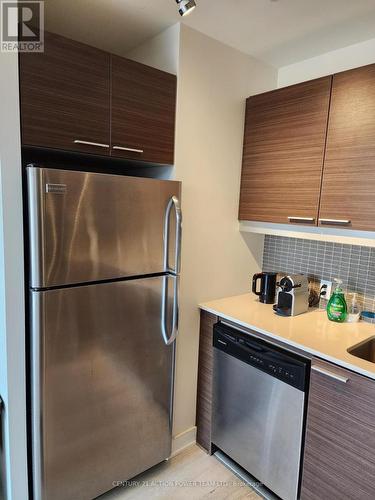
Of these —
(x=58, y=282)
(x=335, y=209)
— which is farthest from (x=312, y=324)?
(x=58, y=282)

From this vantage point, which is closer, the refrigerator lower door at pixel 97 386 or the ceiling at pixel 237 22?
the refrigerator lower door at pixel 97 386

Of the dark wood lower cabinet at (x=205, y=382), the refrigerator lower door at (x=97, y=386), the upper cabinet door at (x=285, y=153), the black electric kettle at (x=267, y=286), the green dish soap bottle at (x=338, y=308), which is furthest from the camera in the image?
the black electric kettle at (x=267, y=286)

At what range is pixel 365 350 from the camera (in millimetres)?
1671

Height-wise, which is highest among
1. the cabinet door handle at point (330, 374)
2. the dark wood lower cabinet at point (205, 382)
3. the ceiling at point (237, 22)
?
the ceiling at point (237, 22)

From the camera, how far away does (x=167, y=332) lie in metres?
1.76

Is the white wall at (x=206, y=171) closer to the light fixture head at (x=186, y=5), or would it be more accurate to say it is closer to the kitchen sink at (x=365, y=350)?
the light fixture head at (x=186, y=5)

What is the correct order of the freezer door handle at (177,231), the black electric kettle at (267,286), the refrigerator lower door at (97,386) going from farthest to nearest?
the black electric kettle at (267,286), the freezer door handle at (177,231), the refrigerator lower door at (97,386)

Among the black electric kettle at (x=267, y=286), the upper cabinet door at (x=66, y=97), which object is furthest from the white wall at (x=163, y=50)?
the black electric kettle at (x=267, y=286)

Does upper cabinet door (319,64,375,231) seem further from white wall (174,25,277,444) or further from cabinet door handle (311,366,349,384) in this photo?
cabinet door handle (311,366,349,384)

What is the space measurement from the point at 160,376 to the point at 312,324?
89 cm

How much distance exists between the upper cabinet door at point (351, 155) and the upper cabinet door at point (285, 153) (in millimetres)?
51

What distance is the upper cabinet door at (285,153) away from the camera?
69.6 inches

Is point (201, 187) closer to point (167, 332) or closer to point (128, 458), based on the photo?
point (167, 332)

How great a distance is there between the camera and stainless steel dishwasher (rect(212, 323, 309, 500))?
5.21 feet
